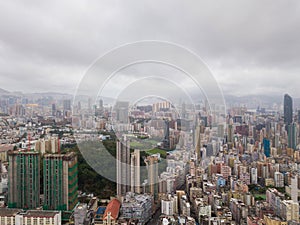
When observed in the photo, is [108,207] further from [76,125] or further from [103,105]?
[103,105]

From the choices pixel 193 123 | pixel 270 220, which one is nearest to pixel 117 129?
pixel 193 123

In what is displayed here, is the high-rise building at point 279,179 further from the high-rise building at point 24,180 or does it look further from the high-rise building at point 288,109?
the high-rise building at point 24,180

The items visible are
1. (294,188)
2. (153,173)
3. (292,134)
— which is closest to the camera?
(153,173)

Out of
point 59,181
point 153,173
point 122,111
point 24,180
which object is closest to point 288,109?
point 153,173

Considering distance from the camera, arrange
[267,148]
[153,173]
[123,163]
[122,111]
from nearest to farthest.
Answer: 1. [122,111]
2. [123,163]
3. [153,173]
4. [267,148]

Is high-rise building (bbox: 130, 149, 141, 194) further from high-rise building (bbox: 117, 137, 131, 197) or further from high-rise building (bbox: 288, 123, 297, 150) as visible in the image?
high-rise building (bbox: 288, 123, 297, 150)

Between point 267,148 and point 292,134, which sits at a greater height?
point 292,134

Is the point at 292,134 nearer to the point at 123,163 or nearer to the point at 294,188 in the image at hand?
the point at 294,188
